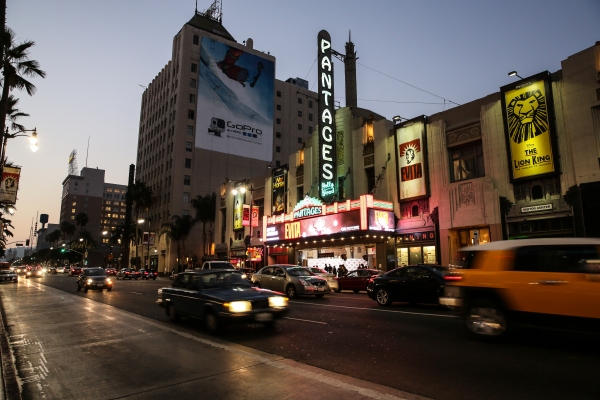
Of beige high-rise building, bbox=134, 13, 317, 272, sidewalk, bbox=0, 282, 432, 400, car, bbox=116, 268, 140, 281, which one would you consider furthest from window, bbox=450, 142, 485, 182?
beige high-rise building, bbox=134, 13, 317, 272

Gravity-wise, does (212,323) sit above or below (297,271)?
below

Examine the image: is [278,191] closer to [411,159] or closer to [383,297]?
[411,159]

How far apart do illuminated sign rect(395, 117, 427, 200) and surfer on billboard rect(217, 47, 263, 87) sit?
6185 cm

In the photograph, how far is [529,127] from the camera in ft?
73.4

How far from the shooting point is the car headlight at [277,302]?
32.8 feet

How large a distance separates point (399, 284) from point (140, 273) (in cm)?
4913

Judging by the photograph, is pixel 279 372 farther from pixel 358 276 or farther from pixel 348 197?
pixel 348 197

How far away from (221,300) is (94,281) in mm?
20675

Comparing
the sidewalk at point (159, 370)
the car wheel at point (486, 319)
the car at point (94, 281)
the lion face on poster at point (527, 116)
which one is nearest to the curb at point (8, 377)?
the sidewalk at point (159, 370)

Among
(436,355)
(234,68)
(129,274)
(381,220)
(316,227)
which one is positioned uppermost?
(234,68)

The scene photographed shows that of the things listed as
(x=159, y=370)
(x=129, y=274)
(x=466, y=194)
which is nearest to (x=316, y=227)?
(x=466, y=194)

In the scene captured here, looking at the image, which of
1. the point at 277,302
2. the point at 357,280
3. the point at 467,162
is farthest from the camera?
the point at 467,162

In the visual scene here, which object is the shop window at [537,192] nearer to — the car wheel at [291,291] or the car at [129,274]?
the car wheel at [291,291]

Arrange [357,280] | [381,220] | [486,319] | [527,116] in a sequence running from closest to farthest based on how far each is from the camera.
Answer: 1. [486,319]
2. [357,280]
3. [527,116]
4. [381,220]
